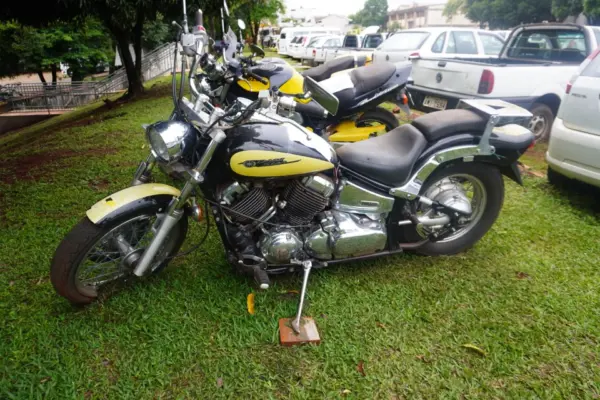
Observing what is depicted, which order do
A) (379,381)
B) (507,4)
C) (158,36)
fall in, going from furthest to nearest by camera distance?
1. (507,4)
2. (158,36)
3. (379,381)

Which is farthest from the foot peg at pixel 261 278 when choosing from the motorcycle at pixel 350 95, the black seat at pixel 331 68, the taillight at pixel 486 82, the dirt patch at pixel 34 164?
the taillight at pixel 486 82

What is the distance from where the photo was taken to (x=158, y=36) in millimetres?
23672

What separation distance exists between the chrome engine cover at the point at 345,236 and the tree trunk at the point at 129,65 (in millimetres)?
10928

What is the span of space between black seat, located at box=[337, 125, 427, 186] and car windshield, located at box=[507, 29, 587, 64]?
4.65 meters

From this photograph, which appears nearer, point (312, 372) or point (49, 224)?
point (312, 372)

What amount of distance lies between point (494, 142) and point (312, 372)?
75.1 inches

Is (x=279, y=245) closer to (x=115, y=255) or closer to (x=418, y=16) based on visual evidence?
(x=115, y=255)

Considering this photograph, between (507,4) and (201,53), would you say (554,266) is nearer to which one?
(201,53)

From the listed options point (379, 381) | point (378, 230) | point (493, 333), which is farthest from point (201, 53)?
point (493, 333)

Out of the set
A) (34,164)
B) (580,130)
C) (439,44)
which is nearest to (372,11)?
(439,44)

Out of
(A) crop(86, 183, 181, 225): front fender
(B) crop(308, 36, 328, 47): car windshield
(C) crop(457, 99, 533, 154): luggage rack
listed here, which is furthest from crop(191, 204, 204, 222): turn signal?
(B) crop(308, 36, 328, 47): car windshield

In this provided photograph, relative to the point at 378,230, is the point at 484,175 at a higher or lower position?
higher

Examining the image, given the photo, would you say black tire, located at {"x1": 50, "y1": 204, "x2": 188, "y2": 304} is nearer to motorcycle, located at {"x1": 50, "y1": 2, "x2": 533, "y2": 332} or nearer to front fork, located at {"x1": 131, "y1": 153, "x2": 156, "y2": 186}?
motorcycle, located at {"x1": 50, "y1": 2, "x2": 533, "y2": 332}

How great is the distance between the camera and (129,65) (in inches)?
458
